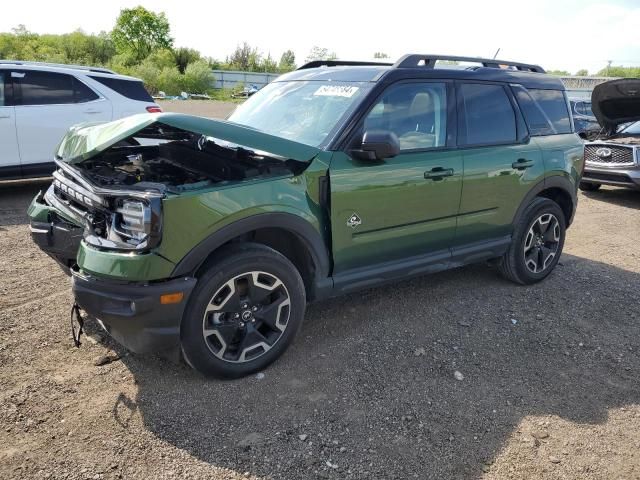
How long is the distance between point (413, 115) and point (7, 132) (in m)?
5.98

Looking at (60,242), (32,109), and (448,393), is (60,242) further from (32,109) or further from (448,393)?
(32,109)

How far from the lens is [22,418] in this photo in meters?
2.84

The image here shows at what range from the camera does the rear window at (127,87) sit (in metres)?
8.06

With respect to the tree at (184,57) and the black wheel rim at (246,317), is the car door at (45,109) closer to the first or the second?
the black wheel rim at (246,317)

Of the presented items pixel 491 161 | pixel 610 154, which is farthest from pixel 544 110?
pixel 610 154

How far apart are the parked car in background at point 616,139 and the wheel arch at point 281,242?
25.9 ft

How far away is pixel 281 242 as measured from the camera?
3.57 meters

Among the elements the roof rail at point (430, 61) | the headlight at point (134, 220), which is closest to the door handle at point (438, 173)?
the roof rail at point (430, 61)

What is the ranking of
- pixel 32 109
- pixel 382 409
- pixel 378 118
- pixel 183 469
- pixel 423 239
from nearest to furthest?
pixel 183 469
pixel 382 409
pixel 378 118
pixel 423 239
pixel 32 109

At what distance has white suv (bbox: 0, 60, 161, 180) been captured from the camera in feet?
24.0

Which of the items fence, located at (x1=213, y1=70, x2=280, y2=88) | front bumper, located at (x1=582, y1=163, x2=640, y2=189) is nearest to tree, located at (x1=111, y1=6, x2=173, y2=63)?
fence, located at (x1=213, y1=70, x2=280, y2=88)

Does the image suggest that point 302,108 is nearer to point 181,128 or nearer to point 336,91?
point 336,91

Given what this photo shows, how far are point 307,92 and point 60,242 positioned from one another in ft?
6.88

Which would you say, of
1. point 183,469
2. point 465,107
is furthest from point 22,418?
point 465,107
